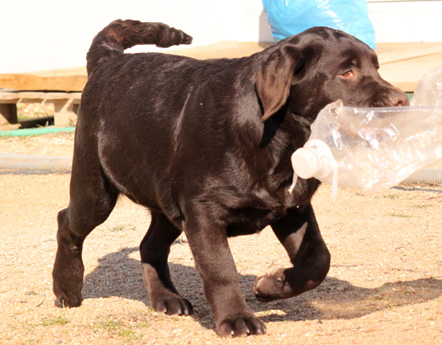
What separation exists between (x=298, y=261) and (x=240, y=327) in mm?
551

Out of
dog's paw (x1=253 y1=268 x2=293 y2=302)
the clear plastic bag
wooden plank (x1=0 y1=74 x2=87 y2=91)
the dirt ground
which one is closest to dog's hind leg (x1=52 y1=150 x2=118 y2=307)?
the dirt ground

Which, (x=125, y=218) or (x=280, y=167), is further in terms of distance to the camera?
(x=125, y=218)

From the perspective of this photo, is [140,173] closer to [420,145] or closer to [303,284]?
[303,284]

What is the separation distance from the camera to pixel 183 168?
13.6ft

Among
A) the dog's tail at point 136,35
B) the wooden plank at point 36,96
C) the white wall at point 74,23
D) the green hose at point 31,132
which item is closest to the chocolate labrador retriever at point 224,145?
the dog's tail at point 136,35

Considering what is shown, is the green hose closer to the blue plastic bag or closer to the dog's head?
the blue plastic bag

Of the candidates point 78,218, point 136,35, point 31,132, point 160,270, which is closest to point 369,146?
point 160,270

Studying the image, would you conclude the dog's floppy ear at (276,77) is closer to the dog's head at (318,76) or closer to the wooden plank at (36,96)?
the dog's head at (318,76)

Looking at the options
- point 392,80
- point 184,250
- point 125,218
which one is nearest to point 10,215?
point 125,218

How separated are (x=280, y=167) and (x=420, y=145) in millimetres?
672

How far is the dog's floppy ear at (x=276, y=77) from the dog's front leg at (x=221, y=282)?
631mm

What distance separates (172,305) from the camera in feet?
15.5

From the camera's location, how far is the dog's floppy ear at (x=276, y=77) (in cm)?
374

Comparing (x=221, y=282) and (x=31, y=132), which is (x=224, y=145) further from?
(x=31, y=132)
